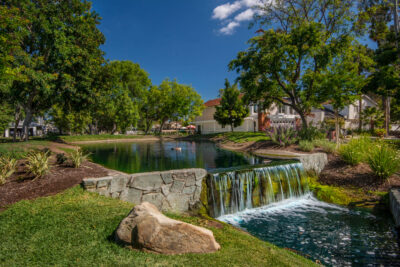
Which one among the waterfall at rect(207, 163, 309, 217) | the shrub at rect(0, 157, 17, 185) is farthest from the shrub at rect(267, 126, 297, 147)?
the shrub at rect(0, 157, 17, 185)

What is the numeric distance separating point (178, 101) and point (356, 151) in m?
40.5

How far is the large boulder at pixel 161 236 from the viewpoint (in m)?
3.37

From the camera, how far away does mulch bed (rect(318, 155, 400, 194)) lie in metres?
8.11

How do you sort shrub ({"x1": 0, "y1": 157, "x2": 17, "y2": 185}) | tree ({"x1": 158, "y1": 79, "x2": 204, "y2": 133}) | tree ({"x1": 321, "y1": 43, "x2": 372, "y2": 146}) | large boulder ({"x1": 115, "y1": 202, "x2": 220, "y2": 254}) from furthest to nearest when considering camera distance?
1. tree ({"x1": 158, "y1": 79, "x2": 204, "y2": 133})
2. tree ({"x1": 321, "y1": 43, "x2": 372, "y2": 146})
3. shrub ({"x1": 0, "y1": 157, "x2": 17, "y2": 185})
4. large boulder ({"x1": 115, "y1": 202, "x2": 220, "y2": 254})

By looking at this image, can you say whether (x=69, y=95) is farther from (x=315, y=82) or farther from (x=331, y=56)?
(x=331, y=56)

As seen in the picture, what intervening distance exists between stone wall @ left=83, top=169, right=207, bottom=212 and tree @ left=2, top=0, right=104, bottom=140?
1348 centimetres

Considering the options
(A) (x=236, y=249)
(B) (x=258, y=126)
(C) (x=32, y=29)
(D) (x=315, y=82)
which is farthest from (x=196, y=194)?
(B) (x=258, y=126)

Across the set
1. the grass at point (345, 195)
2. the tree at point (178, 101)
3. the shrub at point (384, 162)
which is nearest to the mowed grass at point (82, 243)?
the grass at point (345, 195)

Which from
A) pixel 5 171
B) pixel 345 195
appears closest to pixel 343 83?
pixel 345 195

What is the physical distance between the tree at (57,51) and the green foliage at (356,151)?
753 inches

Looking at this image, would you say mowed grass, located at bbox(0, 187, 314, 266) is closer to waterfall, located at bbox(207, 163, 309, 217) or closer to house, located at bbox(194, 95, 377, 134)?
waterfall, located at bbox(207, 163, 309, 217)

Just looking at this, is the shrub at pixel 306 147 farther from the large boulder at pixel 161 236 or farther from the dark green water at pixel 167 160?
the large boulder at pixel 161 236

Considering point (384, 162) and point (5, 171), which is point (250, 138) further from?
point (5, 171)

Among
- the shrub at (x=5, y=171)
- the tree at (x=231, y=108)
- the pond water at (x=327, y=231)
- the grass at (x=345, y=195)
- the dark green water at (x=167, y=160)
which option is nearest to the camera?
the pond water at (x=327, y=231)
